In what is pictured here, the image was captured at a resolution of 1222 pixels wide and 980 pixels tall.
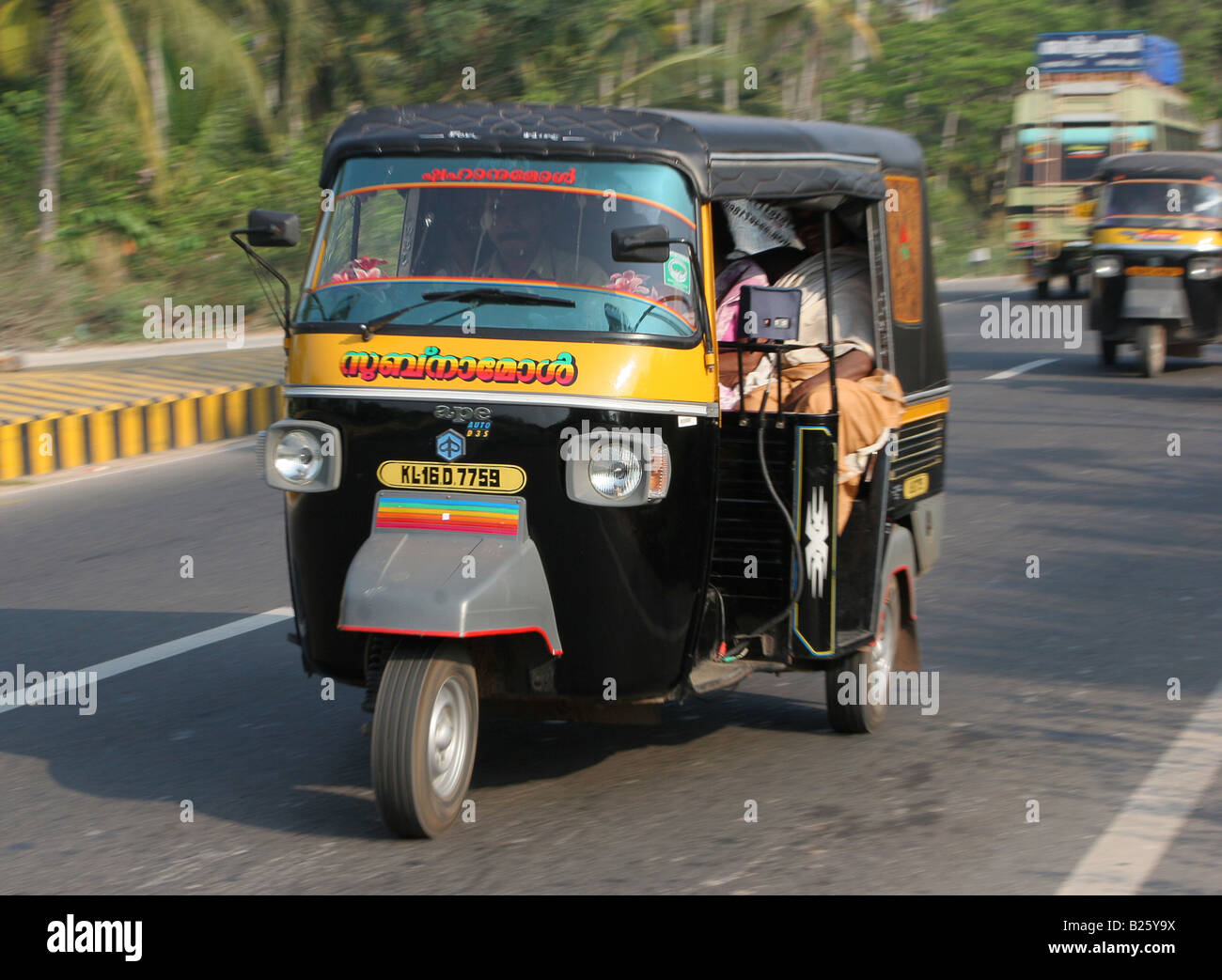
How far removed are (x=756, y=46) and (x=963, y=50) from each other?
7.96 metres

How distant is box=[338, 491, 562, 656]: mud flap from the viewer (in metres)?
4.67

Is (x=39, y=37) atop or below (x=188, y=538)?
atop

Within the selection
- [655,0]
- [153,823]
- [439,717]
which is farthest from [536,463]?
[655,0]

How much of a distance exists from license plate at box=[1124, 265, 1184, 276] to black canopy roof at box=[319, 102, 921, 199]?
40.2 feet

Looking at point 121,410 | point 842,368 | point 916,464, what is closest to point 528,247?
point 842,368

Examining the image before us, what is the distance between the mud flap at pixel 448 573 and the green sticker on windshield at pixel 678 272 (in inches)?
34.2

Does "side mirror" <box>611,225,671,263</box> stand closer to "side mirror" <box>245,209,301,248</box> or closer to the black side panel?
"side mirror" <box>245,209,301,248</box>

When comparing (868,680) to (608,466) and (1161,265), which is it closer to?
(608,466)

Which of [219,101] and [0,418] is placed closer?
[0,418]

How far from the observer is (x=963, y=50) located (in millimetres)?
42250

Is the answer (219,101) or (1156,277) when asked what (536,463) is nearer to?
(1156,277)

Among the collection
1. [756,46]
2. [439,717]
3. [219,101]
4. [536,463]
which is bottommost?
[439,717]

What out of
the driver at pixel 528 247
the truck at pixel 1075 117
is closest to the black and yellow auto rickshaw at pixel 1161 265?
the truck at pixel 1075 117

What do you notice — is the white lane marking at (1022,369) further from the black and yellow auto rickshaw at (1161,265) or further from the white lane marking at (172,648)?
the white lane marking at (172,648)
